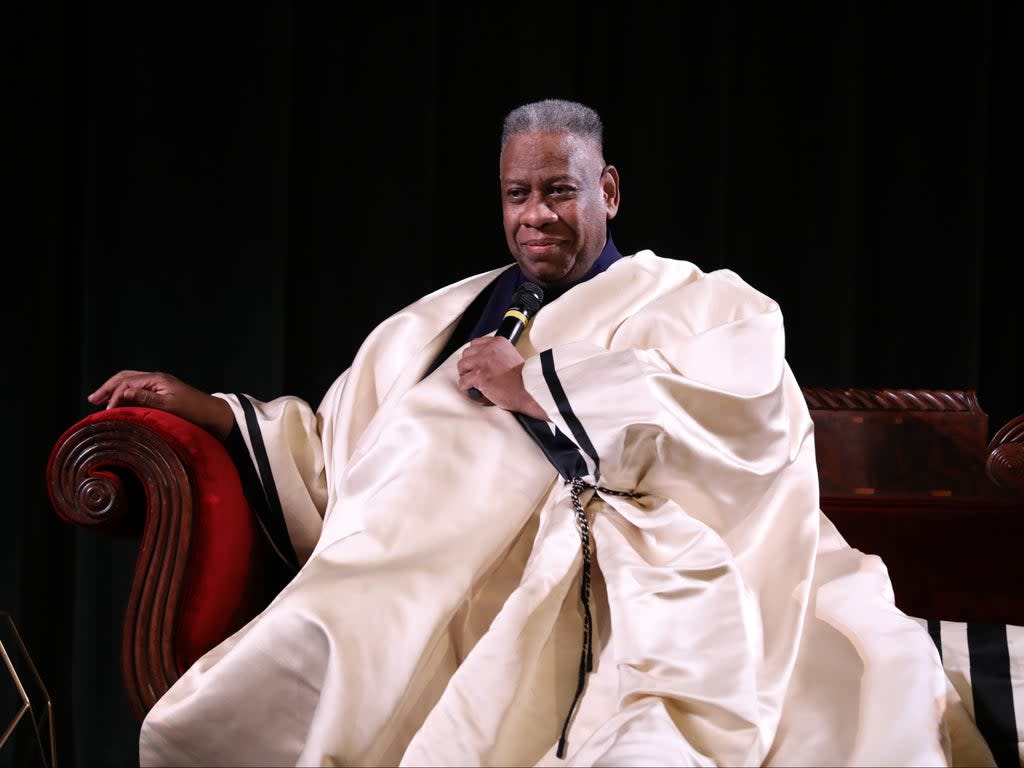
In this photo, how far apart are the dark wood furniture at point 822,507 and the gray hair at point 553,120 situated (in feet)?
2.86

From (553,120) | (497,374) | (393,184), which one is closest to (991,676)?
(497,374)

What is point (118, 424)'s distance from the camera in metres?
1.88

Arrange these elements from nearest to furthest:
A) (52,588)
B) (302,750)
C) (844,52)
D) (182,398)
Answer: (302,750) → (182,398) → (52,588) → (844,52)

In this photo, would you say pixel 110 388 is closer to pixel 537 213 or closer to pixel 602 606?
pixel 537 213

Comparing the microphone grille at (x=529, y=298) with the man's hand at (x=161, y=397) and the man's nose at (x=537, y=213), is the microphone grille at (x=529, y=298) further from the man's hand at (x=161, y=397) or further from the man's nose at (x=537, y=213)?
the man's hand at (x=161, y=397)

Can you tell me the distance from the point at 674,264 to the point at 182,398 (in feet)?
3.36

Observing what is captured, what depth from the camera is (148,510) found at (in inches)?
73.7

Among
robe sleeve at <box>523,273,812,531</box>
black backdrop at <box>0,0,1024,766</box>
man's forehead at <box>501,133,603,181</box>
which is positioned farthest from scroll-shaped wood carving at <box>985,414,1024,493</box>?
man's forehead at <box>501,133,603,181</box>

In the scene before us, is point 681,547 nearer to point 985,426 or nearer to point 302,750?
point 302,750

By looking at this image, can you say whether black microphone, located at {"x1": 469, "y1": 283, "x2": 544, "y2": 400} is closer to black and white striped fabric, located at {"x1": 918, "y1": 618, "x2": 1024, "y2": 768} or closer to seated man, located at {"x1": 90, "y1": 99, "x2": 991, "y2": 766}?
seated man, located at {"x1": 90, "y1": 99, "x2": 991, "y2": 766}

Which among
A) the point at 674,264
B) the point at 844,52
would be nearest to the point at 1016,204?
the point at 844,52

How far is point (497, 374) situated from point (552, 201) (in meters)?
0.44

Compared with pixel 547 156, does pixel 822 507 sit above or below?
below

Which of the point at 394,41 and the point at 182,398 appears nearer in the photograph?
the point at 182,398
